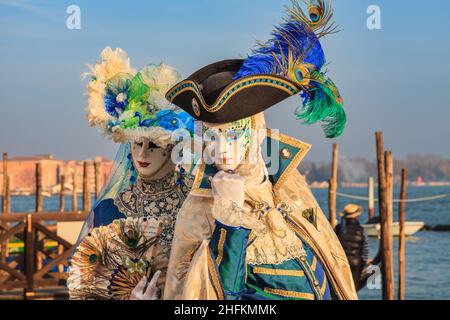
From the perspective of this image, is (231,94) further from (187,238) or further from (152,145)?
(152,145)

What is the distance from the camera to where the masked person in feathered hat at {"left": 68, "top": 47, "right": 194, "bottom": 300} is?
485 centimetres

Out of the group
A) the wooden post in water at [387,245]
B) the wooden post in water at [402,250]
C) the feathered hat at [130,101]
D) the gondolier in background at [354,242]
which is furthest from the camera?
the wooden post in water at [402,250]

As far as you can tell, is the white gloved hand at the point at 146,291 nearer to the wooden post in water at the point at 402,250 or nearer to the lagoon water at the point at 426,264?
the wooden post in water at the point at 402,250

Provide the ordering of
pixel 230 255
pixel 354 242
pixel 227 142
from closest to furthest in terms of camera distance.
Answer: pixel 230 255 → pixel 227 142 → pixel 354 242

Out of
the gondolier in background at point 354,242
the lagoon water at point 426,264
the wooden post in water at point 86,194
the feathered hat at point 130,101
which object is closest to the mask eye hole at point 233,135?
the feathered hat at point 130,101

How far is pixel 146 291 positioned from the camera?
14.3 ft

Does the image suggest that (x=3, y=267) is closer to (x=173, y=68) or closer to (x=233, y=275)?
(x=173, y=68)

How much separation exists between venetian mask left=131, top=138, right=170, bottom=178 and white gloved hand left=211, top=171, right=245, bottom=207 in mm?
1399

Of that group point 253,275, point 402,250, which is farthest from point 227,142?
point 402,250

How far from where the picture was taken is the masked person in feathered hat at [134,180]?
4.85 m

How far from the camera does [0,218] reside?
13.7 m

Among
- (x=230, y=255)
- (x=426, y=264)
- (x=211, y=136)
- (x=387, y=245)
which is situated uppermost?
(x=211, y=136)

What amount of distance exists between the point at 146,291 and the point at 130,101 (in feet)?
3.95
